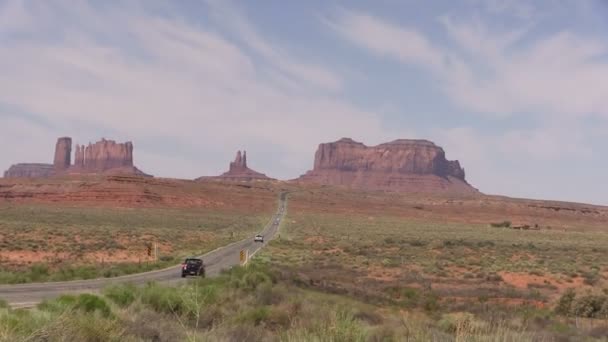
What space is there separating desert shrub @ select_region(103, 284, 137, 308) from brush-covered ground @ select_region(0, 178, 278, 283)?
11.3 metres

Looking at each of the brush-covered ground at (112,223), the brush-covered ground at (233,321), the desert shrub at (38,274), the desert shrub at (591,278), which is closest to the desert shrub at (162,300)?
the brush-covered ground at (233,321)

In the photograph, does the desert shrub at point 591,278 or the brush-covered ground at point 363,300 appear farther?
the desert shrub at point 591,278

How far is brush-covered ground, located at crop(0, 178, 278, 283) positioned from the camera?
35469 mm

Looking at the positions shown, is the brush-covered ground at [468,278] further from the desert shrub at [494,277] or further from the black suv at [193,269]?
the black suv at [193,269]

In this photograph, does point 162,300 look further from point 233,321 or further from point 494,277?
point 494,277

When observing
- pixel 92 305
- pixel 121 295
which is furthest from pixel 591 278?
pixel 92 305

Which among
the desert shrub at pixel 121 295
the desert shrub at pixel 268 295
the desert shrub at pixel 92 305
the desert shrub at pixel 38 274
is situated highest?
the desert shrub at pixel 92 305

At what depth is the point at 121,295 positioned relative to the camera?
569 inches

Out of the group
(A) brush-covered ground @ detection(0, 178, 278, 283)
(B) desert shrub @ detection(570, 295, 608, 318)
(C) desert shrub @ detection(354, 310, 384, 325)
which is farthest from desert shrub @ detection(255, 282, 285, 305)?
(A) brush-covered ground @ detection(0, 178, 278, 283)

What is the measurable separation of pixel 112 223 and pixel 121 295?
6230cm

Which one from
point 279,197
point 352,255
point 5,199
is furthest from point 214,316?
point 279,197

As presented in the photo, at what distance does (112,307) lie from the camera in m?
12.3

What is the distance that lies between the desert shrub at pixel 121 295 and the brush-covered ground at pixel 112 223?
11.3 m

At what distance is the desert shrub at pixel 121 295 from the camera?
1405cm
